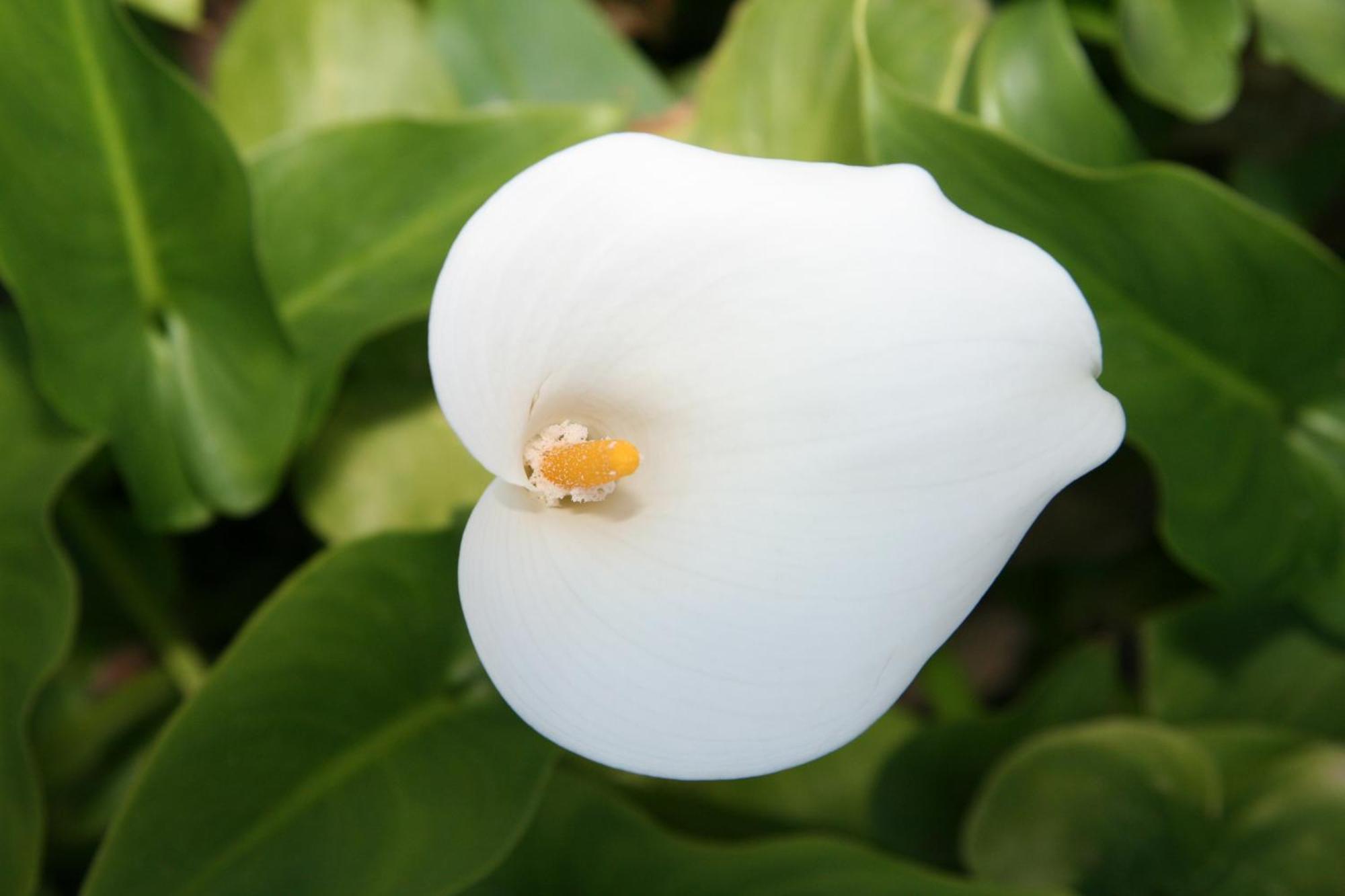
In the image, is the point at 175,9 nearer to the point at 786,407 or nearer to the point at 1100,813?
the point at 786,407

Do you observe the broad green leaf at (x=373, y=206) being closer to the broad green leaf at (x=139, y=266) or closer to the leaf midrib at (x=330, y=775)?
the broad green leaf at (x=139, y=266)

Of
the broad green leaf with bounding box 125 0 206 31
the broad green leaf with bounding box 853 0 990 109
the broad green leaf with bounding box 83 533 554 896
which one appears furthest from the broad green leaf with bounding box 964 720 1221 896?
the broad green leaf with bounding box 125 0 206 31

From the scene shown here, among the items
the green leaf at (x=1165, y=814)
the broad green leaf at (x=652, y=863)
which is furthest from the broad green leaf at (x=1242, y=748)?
the broad green leaf at (x=652, y=863)

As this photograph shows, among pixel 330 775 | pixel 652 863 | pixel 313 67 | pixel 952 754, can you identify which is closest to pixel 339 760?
pixel 330 775

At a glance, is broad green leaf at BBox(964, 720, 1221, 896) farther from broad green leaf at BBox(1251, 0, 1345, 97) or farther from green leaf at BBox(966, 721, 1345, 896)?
broad green leaf at BBox(1251, 0, 1345, 97)

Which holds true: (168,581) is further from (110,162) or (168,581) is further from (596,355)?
(596,355)

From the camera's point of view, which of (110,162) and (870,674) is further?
(110,162)

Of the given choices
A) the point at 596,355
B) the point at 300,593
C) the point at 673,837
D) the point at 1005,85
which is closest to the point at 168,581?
the point at 300,593
